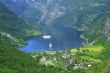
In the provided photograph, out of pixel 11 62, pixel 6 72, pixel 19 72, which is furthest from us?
pixel 11 62

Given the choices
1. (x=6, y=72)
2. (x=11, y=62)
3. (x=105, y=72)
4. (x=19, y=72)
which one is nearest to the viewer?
(x=105, y=72)

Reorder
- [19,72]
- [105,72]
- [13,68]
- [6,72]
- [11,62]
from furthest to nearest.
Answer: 1. [11,62]
2. [13,68]
3. [19,72]
4. [6,72]
5. [105,72]

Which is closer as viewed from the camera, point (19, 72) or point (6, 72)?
point (6, 72)

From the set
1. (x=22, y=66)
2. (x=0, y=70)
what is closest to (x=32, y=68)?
(x=22, y=66)

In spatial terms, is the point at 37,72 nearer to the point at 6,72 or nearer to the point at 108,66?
the point at 6,72

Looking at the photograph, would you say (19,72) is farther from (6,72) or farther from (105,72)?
(105,72)

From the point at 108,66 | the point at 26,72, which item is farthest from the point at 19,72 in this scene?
the point at 108,66

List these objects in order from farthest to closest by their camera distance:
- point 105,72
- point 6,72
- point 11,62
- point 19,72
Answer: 1. point 11,62
2. point 19,72
3. point 6,72
4. point 105,72

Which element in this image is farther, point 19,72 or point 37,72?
point 37,72

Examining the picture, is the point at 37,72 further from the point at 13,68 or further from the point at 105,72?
the point at 105,72
